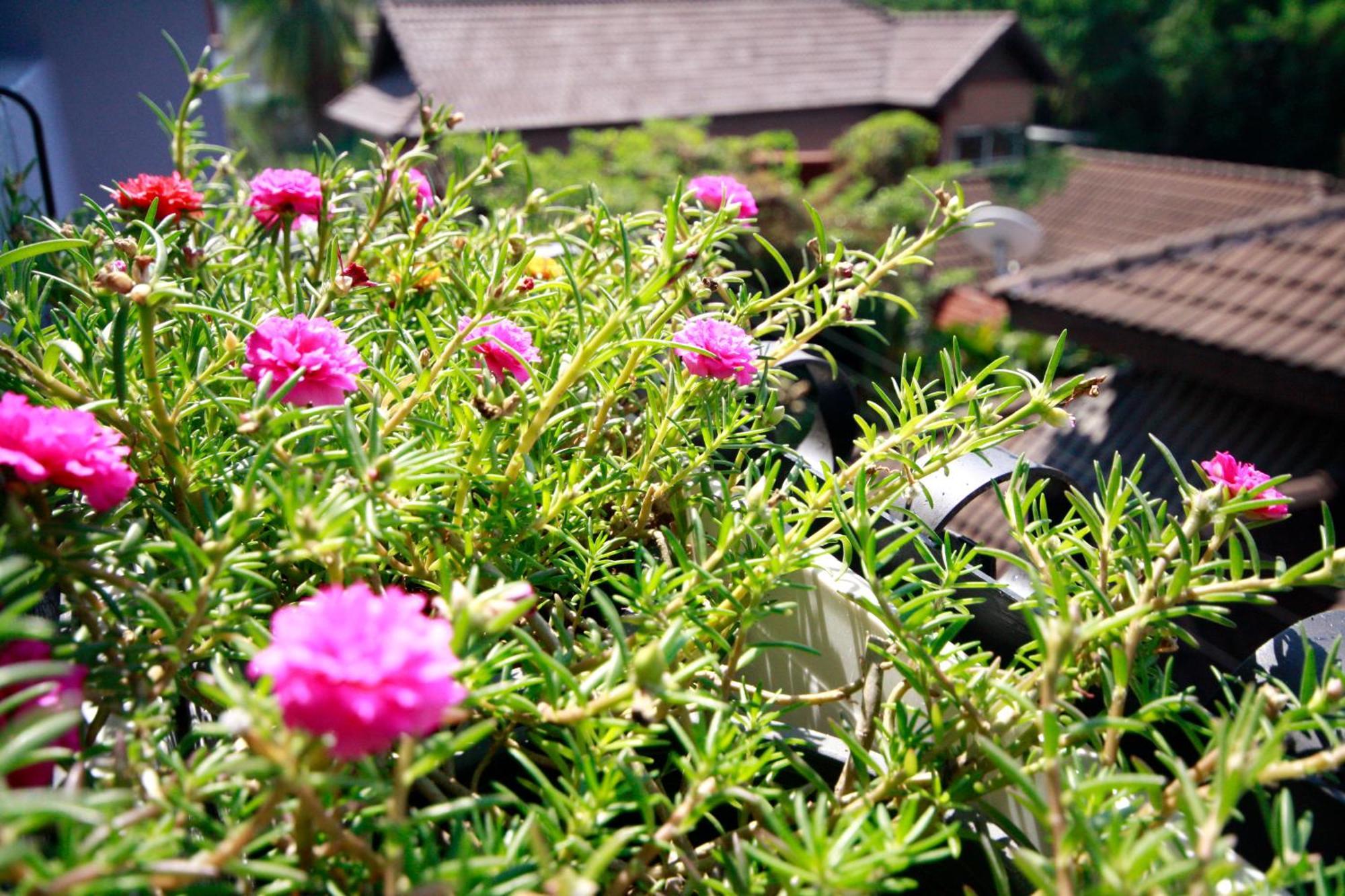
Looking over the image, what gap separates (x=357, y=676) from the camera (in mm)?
411

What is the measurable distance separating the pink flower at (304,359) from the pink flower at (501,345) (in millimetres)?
105

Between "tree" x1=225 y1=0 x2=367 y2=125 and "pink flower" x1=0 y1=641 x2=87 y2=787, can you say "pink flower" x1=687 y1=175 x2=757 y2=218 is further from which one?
"tree" x1=225 y1=0 x2=367 y2=125

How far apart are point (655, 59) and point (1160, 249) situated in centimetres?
1161

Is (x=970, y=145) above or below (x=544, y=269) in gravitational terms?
below

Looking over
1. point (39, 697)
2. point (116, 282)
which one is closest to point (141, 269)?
point (116, 282)

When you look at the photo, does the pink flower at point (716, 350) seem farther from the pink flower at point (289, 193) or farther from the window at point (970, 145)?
the window at point (970, 145)

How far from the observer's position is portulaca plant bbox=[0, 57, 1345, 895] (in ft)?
1.53

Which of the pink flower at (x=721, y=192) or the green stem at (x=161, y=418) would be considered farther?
the pink flower at (x=721, y=192)

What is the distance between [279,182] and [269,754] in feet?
2.33

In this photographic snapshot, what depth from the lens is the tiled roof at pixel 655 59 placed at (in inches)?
539

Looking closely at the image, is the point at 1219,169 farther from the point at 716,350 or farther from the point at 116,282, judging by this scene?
the point at 116,282

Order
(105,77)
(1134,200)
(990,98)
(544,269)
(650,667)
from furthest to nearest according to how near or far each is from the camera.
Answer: (1134,200) → (990,98) → (105,77) → (544,269) → (650,667)

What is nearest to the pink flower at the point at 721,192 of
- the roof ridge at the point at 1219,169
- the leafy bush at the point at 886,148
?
the leafy bush at the point at 886,148

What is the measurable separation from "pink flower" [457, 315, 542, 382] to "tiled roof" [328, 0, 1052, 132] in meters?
12.7
